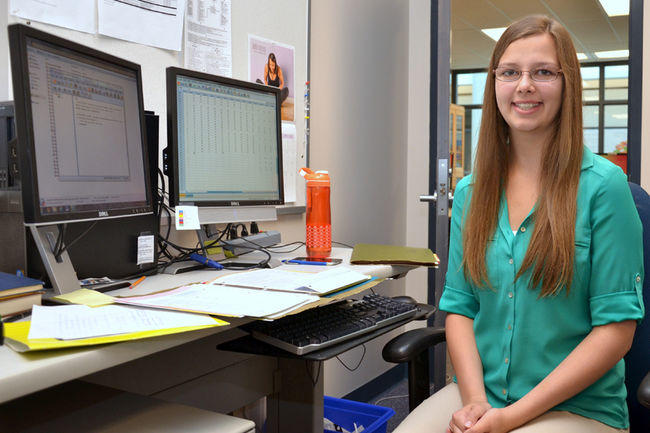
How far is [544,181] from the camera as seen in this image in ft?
3.91

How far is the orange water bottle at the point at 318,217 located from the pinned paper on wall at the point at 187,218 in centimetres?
38

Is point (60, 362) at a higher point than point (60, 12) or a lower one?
lower

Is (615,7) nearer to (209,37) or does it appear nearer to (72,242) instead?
(209,37)

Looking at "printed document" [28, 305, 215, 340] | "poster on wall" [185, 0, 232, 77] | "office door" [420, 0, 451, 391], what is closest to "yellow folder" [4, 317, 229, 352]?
"printed document" [28, 305, 215, 340]

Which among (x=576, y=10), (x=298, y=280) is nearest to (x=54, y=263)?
(x=298, y=280)

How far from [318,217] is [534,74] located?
0.76m

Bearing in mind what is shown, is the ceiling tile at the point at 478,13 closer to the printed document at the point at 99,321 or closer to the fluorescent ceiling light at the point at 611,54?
the fluorescent ceiling light at the point at 611,54

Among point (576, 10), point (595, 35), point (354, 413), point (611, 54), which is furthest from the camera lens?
point (611, 54)

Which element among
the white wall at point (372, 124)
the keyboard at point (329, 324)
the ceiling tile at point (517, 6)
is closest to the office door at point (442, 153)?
the white wall at point (372, 124)

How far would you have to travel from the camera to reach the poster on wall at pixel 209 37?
178 centimetres

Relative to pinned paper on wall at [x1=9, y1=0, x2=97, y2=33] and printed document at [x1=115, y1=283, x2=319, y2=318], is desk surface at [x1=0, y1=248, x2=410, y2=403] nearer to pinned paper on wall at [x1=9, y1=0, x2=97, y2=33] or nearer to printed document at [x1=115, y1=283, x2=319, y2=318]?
printed document at [x1=115, y1=283, x2=319, y2=318]

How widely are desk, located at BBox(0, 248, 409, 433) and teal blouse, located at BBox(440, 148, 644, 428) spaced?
1.18ft

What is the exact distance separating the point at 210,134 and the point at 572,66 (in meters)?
0.88

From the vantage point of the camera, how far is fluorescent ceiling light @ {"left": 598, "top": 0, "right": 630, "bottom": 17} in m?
5.75
